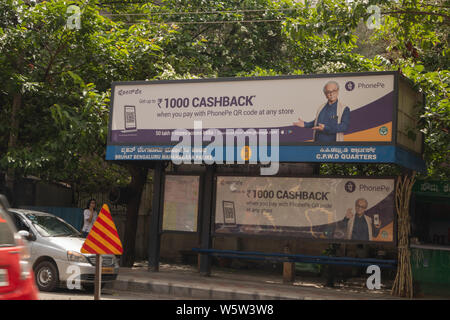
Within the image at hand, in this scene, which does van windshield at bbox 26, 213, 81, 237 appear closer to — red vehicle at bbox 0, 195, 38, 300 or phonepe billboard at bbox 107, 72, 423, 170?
phonepe billboard at bbox 107, 72, 423, 170

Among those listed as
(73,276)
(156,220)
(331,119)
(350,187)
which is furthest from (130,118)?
(350,187)

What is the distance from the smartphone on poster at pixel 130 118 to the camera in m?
14.0

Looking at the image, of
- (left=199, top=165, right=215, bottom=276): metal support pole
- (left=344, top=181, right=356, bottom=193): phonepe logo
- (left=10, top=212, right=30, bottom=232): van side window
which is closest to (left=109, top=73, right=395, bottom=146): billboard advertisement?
(left=344, top=181, right=356, bottom=193): phonepe logo

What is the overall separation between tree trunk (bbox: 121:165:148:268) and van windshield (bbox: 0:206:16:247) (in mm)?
9659

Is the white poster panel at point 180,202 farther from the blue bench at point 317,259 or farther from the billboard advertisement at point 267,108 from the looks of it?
the billboard advertisement at point 267,108

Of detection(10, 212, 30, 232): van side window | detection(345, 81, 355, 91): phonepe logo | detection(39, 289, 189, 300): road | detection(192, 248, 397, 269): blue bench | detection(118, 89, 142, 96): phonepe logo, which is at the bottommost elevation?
detection(39, 289, 189, 300): road

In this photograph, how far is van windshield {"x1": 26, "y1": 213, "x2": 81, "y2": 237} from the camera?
11828mm

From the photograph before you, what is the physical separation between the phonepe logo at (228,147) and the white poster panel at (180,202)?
98 centimetres

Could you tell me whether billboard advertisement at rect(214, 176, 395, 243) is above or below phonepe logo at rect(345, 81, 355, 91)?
below

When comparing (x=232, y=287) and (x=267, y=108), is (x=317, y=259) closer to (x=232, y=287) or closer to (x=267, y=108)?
(x=232, y=287)

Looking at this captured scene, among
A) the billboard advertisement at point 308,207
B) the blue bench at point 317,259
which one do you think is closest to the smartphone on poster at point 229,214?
the billboard advertisement at point 308,207

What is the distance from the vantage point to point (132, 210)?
54.5ft

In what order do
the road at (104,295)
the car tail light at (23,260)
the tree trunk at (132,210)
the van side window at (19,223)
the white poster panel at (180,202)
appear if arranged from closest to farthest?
the car tail light at (23,260) → the road at (104,295) → the van side window at (19,223) → the white poster panel at (180,202) → the tree trunk at (132,210)
